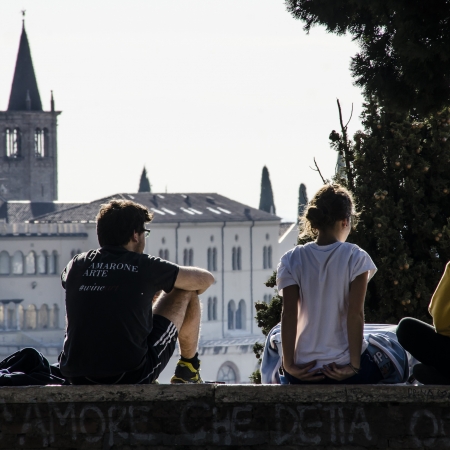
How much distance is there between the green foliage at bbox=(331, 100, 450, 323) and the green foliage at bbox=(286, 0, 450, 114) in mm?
1452

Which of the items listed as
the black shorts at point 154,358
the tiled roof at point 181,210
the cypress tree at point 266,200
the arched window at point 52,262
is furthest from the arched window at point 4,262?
the black shorts at point 154,358

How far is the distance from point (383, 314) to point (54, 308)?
69.1m

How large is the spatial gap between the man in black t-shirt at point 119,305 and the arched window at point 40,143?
90.4 meters

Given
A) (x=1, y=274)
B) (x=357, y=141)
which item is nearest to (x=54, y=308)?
(x=1, y=274)

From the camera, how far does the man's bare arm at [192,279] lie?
13.0ft

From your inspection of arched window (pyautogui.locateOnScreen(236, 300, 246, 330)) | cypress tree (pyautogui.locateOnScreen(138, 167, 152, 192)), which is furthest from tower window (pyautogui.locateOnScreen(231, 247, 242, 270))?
cypress tree (pyautogui.locateOnScreen(138, 167, 152, 192))

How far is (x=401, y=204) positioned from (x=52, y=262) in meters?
69.8

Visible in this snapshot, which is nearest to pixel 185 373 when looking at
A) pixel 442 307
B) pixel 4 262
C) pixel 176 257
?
pixel 442 307

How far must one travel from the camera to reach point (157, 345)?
156 inches

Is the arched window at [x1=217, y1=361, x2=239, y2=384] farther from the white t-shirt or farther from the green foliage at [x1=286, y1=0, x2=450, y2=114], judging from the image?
the white t-shirt

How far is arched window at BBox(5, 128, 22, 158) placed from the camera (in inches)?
3686

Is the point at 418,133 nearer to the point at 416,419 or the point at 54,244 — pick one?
the point at 416,419

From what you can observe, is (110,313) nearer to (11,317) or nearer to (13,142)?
(11,317)

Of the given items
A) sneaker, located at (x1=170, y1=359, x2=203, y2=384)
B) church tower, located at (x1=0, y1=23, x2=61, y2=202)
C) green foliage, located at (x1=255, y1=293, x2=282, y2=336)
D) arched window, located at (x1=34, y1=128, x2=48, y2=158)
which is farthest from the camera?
arched window, located at (x1=34, y1=128, x2=48, y2=158)
